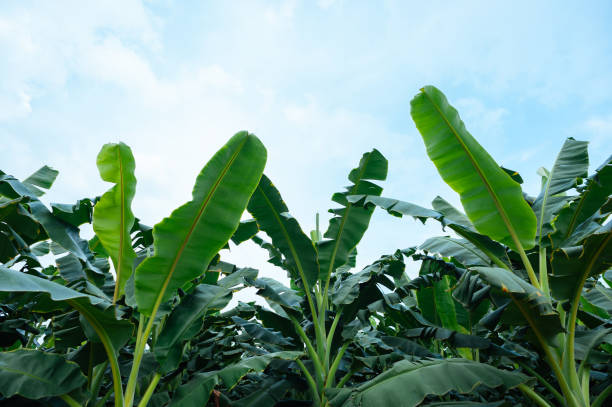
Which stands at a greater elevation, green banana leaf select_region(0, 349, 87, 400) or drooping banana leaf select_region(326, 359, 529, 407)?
green banana leaf select_region(0, 349, 87, 400)

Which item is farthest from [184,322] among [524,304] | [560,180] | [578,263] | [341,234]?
[560,180]

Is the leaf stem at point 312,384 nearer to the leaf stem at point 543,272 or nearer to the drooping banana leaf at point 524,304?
the drooping banana leaf at point 524,304

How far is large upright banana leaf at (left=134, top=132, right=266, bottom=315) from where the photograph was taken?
2291mm

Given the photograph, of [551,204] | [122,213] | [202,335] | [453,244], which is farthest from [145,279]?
[551,204]

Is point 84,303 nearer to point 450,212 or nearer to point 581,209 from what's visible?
point 450,212

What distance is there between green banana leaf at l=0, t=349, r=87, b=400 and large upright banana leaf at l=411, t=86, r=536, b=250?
8.90ft

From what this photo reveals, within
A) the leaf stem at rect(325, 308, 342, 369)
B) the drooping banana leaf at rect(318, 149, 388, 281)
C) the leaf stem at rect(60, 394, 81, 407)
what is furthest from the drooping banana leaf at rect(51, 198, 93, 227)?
the leaf stem at rect(325, 308, 342, 369)

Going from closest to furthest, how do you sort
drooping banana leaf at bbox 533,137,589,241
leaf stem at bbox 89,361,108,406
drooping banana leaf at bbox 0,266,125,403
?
1. drooping banana leaf at bbox 0,266,125,403
2. leaf stem at bbox 89,361,108,406
3. drooping banana leaf at bbox 533,137,589,241

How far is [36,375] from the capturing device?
6.87 ft

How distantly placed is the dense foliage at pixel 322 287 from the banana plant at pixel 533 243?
1 cm

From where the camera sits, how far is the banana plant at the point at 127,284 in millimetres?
2125

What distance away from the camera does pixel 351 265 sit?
4578mm

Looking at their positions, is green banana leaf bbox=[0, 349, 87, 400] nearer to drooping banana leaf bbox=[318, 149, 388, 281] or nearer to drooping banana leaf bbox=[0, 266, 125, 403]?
drooping banana leaf bbox=[0, 266, 125, 403]

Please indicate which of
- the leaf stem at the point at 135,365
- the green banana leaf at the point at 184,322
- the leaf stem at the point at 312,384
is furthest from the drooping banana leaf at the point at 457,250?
the leaf stem at the point at 135,365
